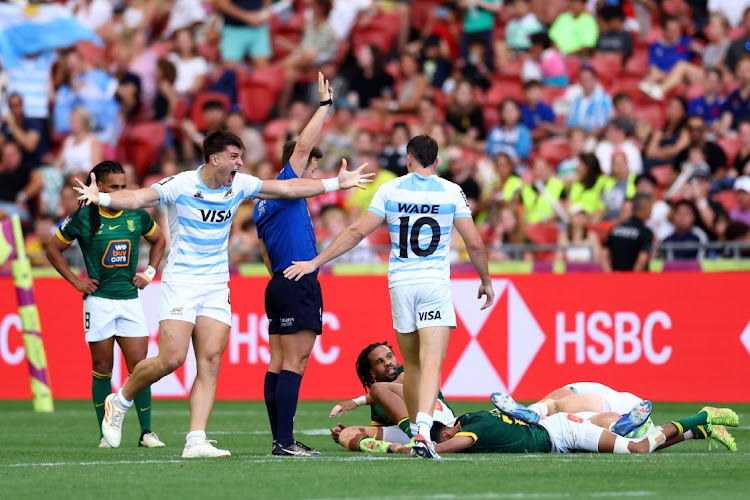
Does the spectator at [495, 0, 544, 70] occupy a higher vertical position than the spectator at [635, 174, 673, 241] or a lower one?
higher

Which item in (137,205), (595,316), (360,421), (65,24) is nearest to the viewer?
(137,205)

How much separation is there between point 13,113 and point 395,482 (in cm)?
1650

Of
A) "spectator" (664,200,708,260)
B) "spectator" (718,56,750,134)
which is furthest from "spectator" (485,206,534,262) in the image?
"spectator" (718,56,750,134)

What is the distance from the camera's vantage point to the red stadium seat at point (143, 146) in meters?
22.5

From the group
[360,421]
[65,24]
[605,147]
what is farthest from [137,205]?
[65,24]

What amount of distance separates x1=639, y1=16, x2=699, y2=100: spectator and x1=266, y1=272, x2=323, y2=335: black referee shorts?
12592mm

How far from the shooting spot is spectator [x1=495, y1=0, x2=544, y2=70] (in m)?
22.5

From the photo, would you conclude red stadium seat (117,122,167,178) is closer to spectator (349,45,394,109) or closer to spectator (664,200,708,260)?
spectator (349,45,394,109)

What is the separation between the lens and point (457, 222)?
9484 mm

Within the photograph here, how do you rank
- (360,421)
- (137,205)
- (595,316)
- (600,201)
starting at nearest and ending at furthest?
(137,205), (360,421), (595,316), (600,201)

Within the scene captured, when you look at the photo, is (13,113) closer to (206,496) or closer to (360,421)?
(360,421)

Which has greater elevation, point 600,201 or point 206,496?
point 600,201

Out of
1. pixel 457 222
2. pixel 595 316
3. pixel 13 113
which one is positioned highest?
pixel 13 113

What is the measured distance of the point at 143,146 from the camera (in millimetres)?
22500
